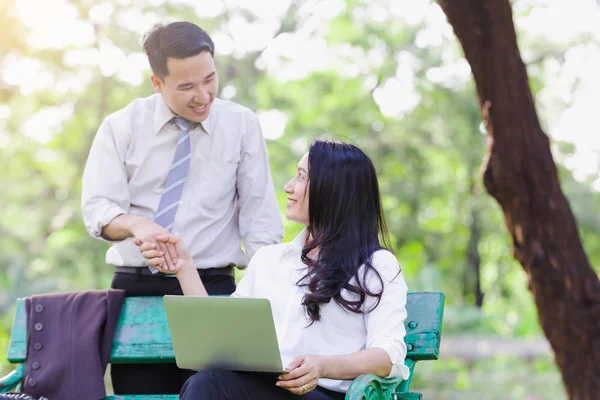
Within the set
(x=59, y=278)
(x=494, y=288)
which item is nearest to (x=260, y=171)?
(x=59, y=278)

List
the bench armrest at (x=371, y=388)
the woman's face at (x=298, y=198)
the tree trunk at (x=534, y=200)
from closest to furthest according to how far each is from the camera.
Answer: the bench armrest at (x=371, y=388), the woman's face at (x=298, y=198), the tree trunk at (x=534, y=200)

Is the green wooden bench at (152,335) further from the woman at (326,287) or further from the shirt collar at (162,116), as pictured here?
the shirt collar at (162,116)

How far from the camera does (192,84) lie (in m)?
3.54

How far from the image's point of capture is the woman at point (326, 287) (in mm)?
2836

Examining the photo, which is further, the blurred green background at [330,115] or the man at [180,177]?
the blurred green background at [330,115]

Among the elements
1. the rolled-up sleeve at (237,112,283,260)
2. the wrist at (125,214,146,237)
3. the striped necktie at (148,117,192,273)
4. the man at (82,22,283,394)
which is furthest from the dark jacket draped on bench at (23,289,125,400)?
the rolled-up sleeve at (237,112,283,260)

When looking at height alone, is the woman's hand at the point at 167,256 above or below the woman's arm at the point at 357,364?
above

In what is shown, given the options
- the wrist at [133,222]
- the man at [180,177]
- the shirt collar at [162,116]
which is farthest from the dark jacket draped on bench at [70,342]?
the shirt collar at [162,116]

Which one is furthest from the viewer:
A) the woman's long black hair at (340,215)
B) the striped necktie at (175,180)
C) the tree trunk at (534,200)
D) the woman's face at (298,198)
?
the tree trunk at (534,200)

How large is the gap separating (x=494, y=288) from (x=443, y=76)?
8.12m

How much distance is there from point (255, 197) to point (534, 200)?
203 cm

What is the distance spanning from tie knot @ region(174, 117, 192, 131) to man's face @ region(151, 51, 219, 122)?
0.22 feet

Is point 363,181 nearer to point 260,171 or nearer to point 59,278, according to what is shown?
point 260,171

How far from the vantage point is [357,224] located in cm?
320
